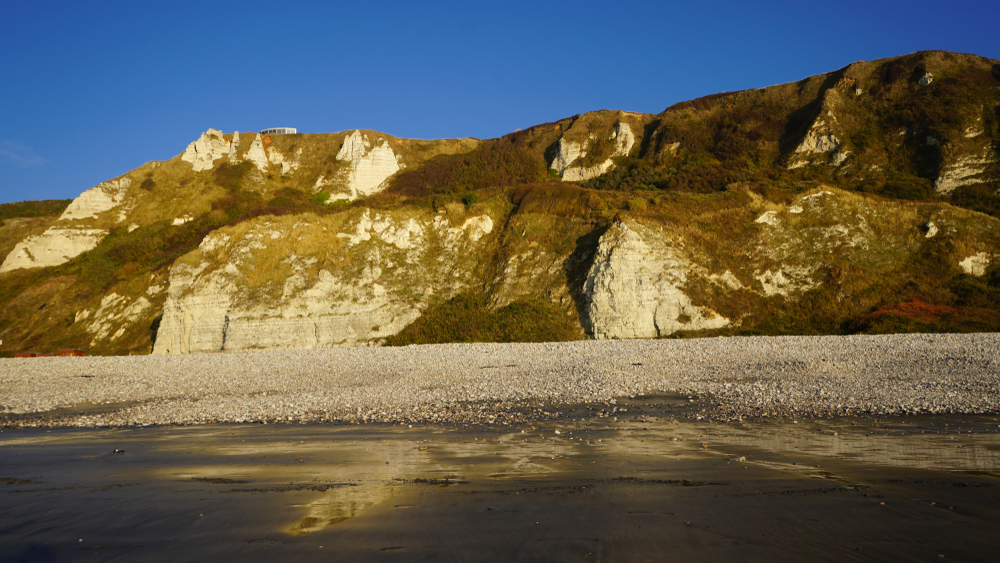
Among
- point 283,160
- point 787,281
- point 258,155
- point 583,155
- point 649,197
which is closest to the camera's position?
point 787,281

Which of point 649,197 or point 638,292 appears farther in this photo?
point 649,197

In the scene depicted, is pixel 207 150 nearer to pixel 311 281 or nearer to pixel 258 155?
pixel 258 155

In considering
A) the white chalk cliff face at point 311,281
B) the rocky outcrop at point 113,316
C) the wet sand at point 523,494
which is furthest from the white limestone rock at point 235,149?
the wet sand at point 523,494

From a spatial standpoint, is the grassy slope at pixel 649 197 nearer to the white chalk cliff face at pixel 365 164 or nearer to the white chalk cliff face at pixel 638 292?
the white chalk cliff face at pixel 638 292

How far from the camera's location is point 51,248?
6162 centimetres

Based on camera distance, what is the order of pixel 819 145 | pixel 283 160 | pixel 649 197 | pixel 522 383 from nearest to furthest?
pixel 522 383 → pixel 649 197 → pixel 819 145 → pixel 283 160

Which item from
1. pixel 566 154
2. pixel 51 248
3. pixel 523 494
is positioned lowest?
pixel 523 494

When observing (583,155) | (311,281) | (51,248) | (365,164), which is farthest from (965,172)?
(51,248)

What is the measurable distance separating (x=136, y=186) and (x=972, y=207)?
300 feet

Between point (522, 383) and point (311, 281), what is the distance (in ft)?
84.7

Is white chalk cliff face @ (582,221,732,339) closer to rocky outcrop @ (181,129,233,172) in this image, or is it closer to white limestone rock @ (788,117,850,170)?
white limestone rock @ (788,117,850,170)

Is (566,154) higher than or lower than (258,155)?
lower

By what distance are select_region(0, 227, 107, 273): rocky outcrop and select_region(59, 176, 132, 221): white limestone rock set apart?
3.85 m

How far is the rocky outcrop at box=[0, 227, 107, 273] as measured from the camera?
200ft
